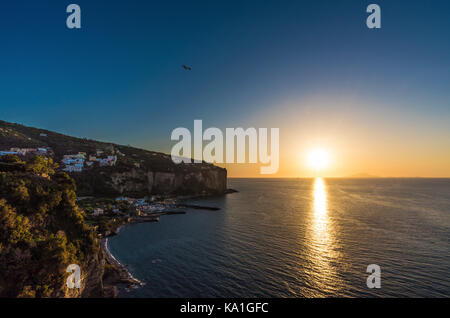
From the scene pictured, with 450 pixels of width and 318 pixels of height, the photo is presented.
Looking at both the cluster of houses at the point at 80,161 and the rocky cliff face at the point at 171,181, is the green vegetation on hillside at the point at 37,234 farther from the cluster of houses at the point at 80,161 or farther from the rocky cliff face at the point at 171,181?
the cluster of houses at the point at 80,161

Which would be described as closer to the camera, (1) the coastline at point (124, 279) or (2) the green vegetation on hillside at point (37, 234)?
(2) the green vegetation on hillside at point (37, 234)

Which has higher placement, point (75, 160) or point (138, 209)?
A: point (75, 160)

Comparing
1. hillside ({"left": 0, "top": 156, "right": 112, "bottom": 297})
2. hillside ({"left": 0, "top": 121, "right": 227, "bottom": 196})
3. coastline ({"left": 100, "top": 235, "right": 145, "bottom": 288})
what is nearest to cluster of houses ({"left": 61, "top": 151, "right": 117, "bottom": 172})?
hillside ({"left": 0, "top": 121, "right": 227, "bottom": 196})

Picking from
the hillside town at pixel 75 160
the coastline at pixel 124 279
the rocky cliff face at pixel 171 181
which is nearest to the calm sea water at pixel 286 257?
the coastline at pixel 124 279

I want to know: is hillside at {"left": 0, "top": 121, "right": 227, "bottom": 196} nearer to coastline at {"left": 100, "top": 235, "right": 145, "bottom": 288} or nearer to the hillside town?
the hillside town

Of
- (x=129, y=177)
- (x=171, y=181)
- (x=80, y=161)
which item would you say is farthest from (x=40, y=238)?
(x=80, y=161)

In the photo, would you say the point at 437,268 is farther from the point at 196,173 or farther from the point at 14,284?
the point at 196,173

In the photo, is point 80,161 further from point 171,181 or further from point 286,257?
point 286,257
